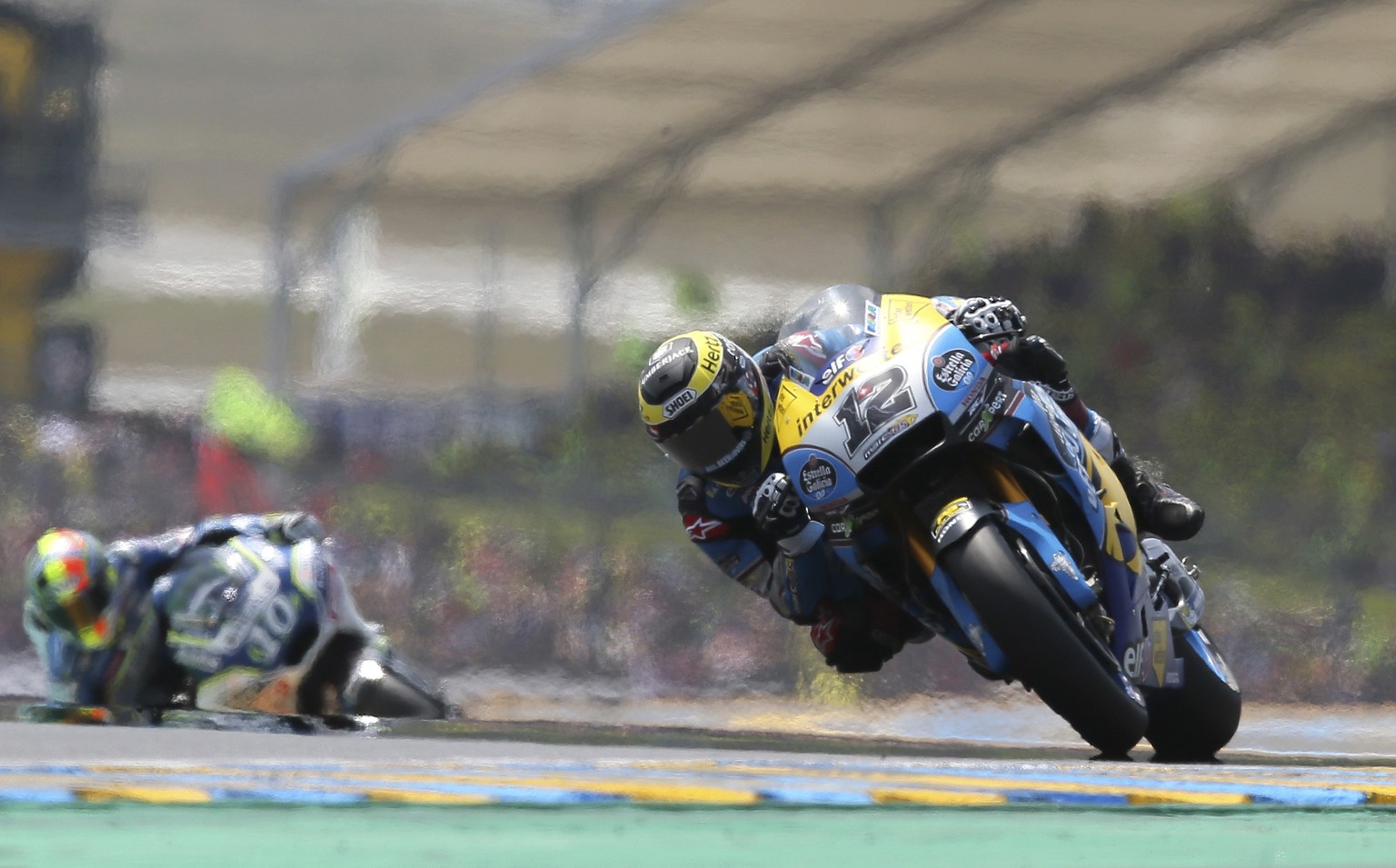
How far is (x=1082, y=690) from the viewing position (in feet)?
15.0

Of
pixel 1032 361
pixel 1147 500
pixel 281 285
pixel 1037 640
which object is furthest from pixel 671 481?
pixel 1037 640

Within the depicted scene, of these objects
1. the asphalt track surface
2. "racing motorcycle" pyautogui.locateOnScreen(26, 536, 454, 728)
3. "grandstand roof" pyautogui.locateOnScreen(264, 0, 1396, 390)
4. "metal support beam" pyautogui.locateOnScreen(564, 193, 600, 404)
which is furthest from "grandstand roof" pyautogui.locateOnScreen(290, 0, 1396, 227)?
the asphalt track surface

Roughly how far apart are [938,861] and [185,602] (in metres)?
3.87

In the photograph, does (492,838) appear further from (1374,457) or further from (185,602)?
(1374,457)

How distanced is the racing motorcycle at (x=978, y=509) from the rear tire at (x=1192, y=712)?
0.31ft

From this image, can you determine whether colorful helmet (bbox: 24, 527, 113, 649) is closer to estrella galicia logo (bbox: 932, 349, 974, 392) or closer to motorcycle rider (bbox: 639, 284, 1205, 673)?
motorcycle rider (bbox: 639, 284, 1205, 673)

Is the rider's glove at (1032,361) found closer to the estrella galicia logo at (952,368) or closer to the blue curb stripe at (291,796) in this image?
the estrella galicia logo at (952,368)

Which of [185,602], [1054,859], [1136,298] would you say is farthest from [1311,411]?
[1054,859]

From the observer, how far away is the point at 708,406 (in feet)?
16.9

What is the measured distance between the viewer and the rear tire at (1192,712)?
5.46 meters

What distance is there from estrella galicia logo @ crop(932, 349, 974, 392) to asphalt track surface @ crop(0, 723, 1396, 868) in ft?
3.30

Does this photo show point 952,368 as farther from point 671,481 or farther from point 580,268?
point 580,268

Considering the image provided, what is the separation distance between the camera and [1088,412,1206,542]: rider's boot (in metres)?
5.57

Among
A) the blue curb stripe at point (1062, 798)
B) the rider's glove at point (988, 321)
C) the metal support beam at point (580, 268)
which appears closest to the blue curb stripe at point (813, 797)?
the blue curb stripe at point (1062, 798)
